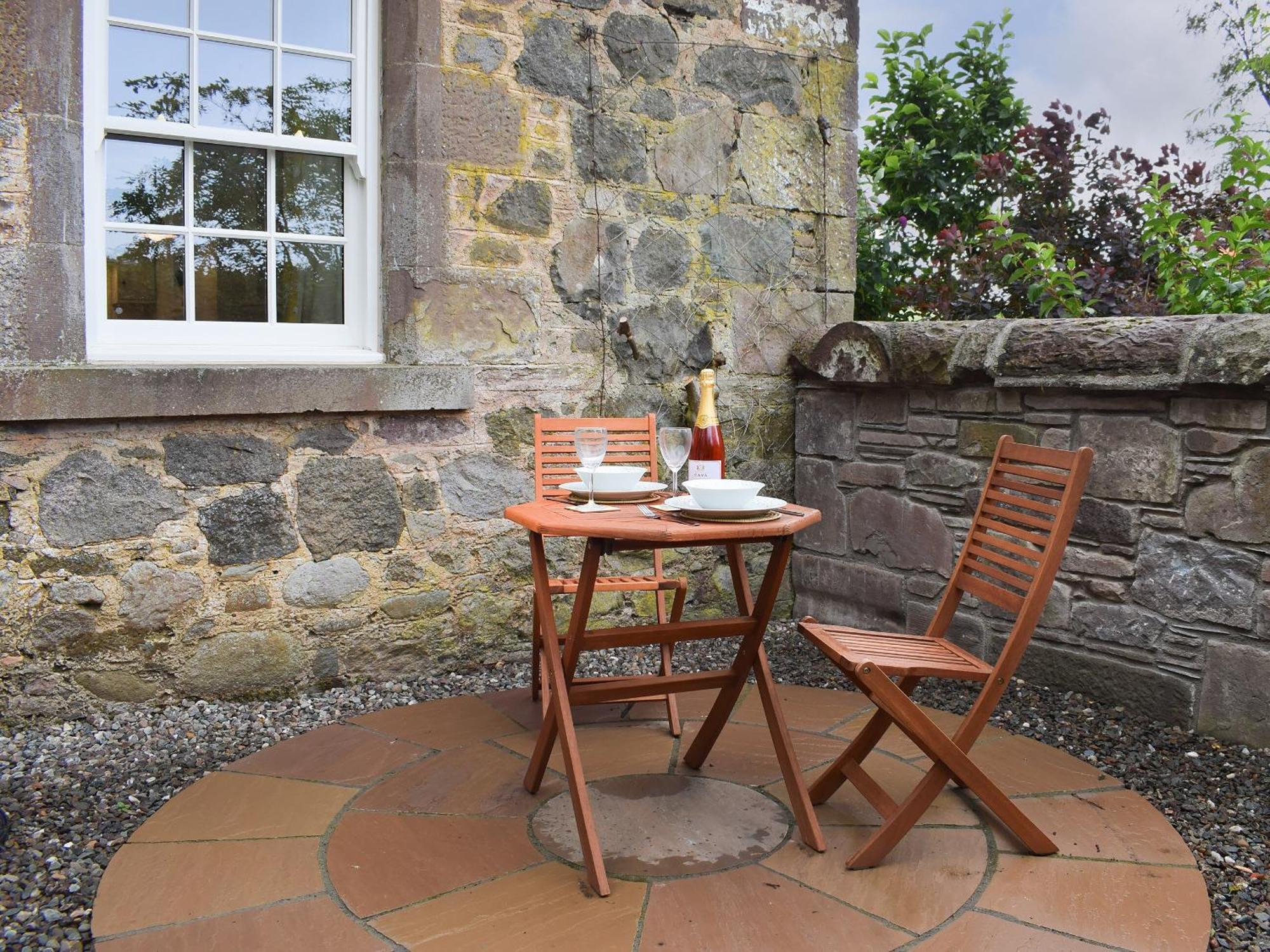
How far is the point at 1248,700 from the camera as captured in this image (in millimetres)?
3086

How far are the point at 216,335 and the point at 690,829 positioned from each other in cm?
232

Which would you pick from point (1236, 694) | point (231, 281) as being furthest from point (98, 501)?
point (1236, 694)

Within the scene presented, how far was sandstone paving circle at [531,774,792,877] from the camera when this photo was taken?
238cm

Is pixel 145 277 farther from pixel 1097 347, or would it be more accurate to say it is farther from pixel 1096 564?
pixel 1096 564

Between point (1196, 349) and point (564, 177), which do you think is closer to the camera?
point (1196, 349)

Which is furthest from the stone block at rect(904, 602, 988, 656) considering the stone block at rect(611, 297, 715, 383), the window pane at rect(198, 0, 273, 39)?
the window pane at rect(198, 0, 273, 39)

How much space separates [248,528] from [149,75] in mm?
1536

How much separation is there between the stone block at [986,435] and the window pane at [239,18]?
287cm

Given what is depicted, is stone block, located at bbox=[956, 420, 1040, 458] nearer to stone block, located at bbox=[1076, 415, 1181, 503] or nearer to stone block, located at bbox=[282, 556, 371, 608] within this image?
stone block, located at bbox=[1076, 415, 1181, 503]

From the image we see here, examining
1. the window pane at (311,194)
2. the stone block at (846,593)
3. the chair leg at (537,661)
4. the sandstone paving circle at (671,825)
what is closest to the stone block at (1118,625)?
the stone block at (846,593)

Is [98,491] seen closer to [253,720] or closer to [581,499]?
[253,720]

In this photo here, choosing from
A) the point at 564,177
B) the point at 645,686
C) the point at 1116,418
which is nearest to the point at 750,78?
the point at 564,177

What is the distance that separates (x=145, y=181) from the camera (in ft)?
11.3

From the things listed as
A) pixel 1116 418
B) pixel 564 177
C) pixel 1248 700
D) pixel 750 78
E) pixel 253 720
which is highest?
pixel 750 78
